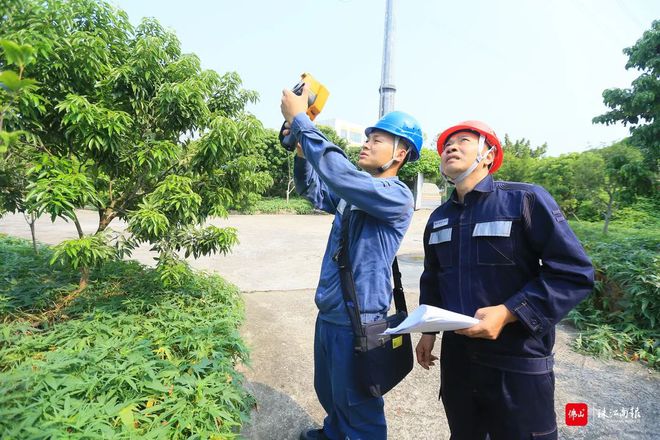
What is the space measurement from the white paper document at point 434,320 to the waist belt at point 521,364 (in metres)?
0.30

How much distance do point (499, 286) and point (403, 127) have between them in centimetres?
89

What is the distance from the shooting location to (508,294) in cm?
153

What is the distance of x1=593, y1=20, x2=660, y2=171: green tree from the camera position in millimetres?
6273

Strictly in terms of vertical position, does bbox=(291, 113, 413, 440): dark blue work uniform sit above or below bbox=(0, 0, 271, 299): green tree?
below

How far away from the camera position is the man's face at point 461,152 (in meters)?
1.63

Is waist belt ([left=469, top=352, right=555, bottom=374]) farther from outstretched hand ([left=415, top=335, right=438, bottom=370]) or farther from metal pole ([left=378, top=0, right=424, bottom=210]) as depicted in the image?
metal pole ([left=378, top=0, right=424, bottom=210])

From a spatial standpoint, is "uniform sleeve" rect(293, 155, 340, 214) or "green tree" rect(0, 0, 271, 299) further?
"green tree" rect(0, 0, 271, 299)

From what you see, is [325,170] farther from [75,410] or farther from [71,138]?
[71,138]

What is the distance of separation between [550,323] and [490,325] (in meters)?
0.24

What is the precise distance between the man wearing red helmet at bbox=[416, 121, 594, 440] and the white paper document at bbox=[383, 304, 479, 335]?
82mm

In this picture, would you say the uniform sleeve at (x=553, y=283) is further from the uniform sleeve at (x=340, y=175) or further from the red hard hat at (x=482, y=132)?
the uniform sleeve at (x=340, y=175)

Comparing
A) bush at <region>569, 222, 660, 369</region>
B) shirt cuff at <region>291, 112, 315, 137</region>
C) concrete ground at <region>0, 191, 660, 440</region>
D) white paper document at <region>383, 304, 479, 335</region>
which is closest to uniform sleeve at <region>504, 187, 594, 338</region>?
white paper document at <region>383, 304, 479, 335</region>

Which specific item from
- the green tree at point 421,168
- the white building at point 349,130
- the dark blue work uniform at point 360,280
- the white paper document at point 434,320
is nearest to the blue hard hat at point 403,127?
the dark blue work uniform at point 360,280

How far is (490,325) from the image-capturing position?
1359 mm
